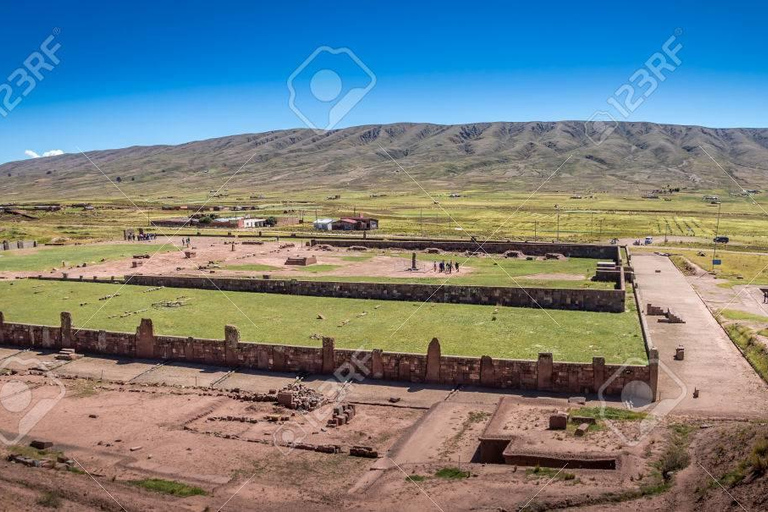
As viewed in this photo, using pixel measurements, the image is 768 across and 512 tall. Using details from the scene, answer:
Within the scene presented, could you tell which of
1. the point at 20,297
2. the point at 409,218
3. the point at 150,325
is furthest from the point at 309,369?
the point at 409,218

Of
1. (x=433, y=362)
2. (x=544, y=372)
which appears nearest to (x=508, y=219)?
(x=433, y=362)

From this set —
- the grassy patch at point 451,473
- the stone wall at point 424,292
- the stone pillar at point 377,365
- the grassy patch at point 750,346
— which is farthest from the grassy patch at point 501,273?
the grassy patch at point 451,473

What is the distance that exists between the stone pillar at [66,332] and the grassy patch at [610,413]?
1997cm

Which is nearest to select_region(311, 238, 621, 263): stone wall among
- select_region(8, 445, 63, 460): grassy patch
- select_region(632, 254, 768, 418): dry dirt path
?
select_region(632, 254, 768, 418): dry dirt path

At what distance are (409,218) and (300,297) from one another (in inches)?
2711

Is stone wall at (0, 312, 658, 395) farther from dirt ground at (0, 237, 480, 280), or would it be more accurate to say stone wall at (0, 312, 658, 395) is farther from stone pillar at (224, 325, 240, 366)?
dirt ground at (0, 237, 480, 280)

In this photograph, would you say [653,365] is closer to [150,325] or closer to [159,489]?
[159,489]

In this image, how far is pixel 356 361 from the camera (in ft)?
77.7

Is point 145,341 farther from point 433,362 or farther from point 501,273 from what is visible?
point 501,273

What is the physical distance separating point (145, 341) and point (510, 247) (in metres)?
38.7

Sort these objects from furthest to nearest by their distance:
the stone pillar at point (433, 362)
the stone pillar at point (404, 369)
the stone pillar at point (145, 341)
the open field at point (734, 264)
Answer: the open field at point (734, 264)
the stone pillar at point (145, 341)
the stone pillar at point (404, 369)
the stone pillar at point (433, 362)

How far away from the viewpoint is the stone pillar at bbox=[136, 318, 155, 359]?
26.4 metres

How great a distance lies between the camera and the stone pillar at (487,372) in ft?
73.2

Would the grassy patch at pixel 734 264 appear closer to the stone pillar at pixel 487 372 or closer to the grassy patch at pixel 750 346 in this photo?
the grassy patch at pixel 750 346
